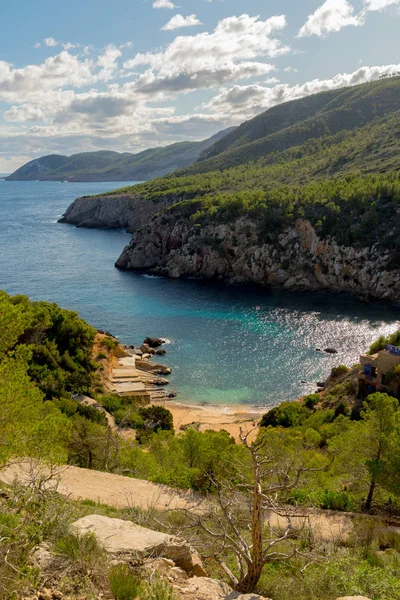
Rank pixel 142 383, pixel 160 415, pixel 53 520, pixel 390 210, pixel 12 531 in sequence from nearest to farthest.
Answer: pixel 12 531
pixel 53 520
pixel 160 415
pixel 142 383
pixel 390 210

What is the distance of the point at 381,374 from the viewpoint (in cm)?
2923

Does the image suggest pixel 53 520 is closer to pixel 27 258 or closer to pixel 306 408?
pixel 306 408

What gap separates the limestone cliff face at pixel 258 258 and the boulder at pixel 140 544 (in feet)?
190

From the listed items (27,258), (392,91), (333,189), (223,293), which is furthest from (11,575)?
(392,91)

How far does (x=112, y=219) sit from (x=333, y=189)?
78.3 m

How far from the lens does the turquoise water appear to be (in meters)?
43.1

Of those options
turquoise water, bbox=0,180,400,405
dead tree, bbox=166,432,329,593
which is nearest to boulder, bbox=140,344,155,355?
turquoise water, bbox=0,180,400,405

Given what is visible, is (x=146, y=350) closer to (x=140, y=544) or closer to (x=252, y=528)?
(x=140, y=544)

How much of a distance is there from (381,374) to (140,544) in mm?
23880


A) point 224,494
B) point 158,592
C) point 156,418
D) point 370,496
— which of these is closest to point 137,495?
point 224,494

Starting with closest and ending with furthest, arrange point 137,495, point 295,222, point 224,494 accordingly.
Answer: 1. point 224,494
2. point 137,495
3. point 295,222

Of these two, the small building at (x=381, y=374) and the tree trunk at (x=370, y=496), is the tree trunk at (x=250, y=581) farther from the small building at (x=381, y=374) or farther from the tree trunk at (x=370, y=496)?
the small building at (x=381, y=374)

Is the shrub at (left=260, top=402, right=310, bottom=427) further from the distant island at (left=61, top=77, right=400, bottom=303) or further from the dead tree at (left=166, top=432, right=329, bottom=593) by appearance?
the distant island at (left=61, top=77, right=400, bottom=303)

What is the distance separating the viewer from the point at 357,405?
29781 millimetres
